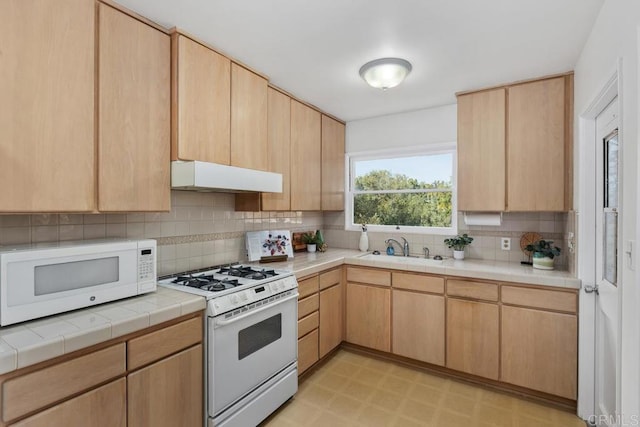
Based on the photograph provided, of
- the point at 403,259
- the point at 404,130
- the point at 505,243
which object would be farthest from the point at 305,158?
the point at 505,243

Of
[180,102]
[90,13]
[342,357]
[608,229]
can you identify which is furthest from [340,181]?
[90,13]

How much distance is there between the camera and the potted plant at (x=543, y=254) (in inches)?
97.0

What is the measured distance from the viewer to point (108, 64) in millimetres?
1632

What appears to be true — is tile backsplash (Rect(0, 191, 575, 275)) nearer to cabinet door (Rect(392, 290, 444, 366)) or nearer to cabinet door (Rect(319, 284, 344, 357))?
cabinet door (Rect(392, 290, 444, 366))

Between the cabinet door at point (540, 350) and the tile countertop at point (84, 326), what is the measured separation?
85.9 inches

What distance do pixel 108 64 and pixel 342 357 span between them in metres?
2.82

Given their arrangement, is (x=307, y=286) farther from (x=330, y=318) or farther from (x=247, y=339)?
(x=247, y=339)

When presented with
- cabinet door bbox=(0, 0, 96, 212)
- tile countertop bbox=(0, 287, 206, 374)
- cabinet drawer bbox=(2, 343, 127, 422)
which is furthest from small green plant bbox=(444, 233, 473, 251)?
cabinet door bbox=(0, 0, 96, 212)

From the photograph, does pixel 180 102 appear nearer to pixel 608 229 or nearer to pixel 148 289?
pixel 148 289

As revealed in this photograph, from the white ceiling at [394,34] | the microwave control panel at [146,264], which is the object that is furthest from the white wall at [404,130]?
the microwave control panel at [146,264]

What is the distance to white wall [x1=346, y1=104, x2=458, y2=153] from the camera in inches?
125

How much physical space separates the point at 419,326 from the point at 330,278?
2.81ft

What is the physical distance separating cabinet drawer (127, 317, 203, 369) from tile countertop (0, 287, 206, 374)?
0.06 metres

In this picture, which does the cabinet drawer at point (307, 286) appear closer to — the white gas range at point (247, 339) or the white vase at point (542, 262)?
the white gas range at point (247, 339)
